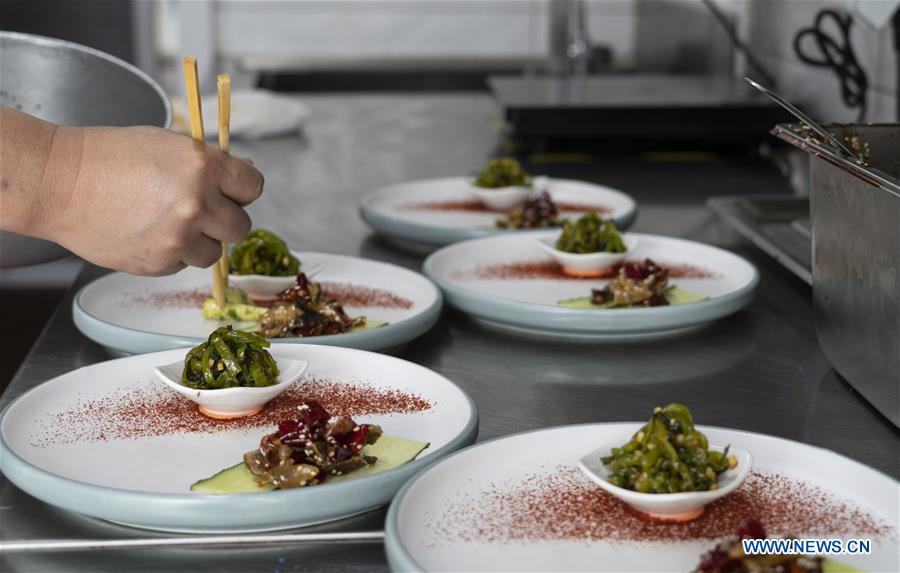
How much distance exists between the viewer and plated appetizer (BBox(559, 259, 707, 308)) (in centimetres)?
152

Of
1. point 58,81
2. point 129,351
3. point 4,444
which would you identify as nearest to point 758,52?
point 58,81

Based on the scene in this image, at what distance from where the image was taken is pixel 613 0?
18.3 ft

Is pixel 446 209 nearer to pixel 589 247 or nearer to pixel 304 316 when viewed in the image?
pixel 589 247

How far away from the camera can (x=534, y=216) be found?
199 centimetres

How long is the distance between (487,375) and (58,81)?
0.88 metres

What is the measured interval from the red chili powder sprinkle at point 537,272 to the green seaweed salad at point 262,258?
10.0 inches

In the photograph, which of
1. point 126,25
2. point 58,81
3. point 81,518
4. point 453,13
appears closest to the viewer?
point 81,518

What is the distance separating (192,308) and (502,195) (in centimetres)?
71

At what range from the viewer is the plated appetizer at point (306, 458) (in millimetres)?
991

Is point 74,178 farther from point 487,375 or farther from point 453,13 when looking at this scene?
point 453,13

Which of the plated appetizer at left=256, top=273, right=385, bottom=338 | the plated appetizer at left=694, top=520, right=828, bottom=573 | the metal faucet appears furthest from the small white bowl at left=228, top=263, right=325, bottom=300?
the metal faucet

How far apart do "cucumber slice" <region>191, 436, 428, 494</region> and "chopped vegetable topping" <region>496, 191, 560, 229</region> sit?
93 centimetres

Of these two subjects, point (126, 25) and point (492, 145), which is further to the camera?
point (126, 25)

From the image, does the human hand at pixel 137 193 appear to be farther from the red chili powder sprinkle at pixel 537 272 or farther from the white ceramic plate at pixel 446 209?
the white ceramic plate at pixel 446 209
